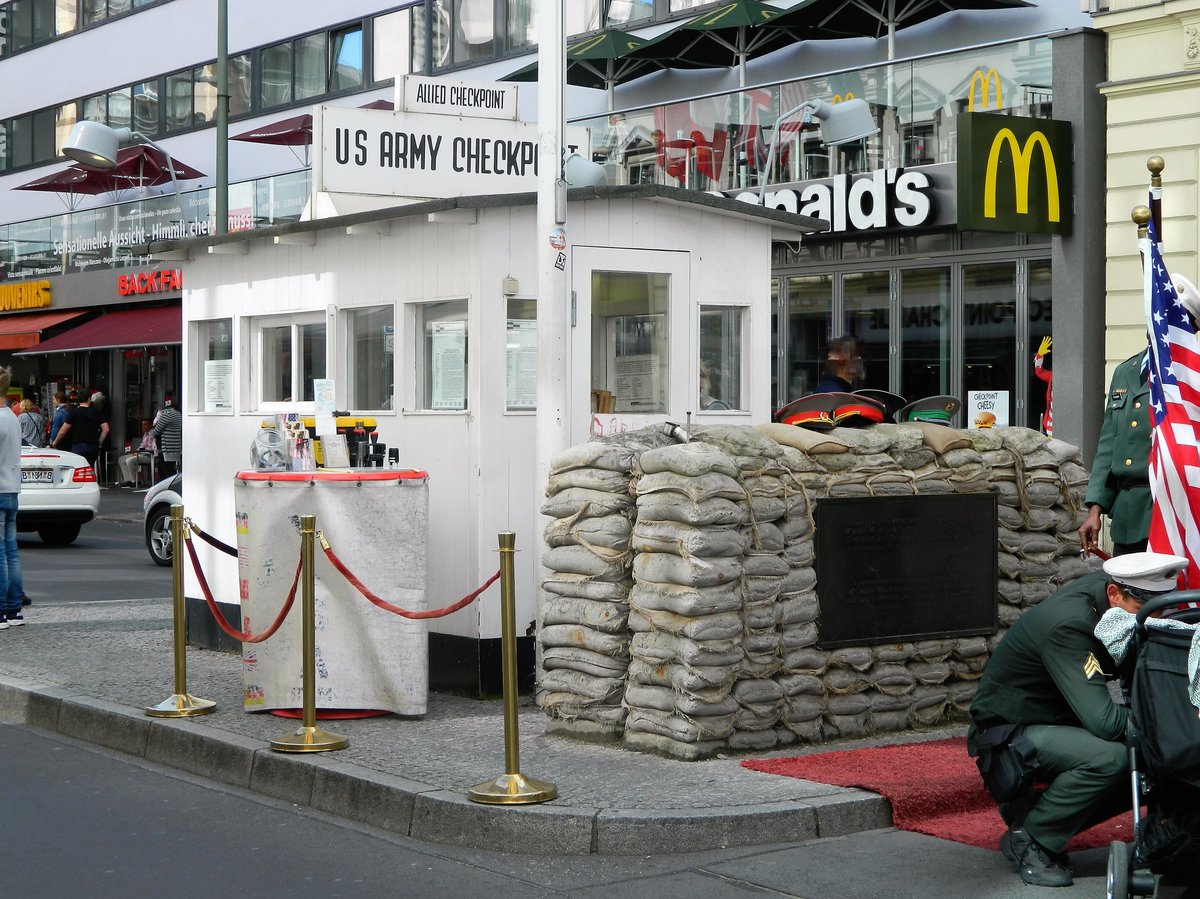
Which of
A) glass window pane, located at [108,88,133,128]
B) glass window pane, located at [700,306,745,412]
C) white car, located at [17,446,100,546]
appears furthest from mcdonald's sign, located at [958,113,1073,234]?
glass window pane, located at [108,88,133,128]

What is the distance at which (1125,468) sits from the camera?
773 cm

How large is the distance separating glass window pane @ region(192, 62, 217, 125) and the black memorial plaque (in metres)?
30.0

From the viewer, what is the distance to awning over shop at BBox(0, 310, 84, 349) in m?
33.9

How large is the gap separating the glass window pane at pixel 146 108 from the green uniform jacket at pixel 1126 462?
32785mm

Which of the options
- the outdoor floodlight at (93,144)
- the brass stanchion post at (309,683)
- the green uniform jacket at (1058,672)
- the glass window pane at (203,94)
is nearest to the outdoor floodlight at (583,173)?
the brass stanchion post at (309,683)

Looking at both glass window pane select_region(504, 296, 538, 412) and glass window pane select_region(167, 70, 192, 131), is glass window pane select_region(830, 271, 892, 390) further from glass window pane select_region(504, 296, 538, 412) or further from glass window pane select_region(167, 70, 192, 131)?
glass window pane select_region(167, 70, 192, 131)

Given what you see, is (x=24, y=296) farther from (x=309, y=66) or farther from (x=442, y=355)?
(x=442, y=355)

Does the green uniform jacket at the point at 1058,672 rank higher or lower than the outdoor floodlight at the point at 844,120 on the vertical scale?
lower

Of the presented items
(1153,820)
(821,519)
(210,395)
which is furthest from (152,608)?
(1153,820)

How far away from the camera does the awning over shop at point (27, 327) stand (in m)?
33.9

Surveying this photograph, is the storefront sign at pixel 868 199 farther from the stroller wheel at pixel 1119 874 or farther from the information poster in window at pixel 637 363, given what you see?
the stroller wheel at pixel 1119 874

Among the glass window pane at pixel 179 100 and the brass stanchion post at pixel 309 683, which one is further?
the glass window pane at pixel 179 100

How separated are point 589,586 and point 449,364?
1.85 meters

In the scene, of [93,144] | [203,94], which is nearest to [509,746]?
[93,144]
